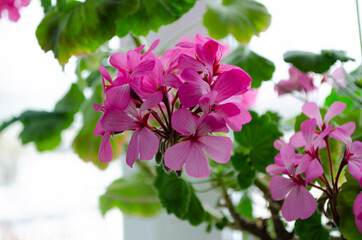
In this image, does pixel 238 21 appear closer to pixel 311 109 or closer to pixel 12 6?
pixel 311 109

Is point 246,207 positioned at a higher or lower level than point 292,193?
lower

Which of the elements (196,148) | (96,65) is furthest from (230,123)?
(96,65)

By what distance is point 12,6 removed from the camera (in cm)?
57

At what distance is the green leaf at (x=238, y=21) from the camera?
0.50 metres

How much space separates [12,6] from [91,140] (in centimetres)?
22

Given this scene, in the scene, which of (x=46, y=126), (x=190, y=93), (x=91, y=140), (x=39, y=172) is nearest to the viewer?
(x=190, y=93)

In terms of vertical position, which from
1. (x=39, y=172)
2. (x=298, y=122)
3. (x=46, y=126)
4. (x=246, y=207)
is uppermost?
(x=298, y=122)

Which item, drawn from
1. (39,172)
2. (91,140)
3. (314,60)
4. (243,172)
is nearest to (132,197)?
(91,140)

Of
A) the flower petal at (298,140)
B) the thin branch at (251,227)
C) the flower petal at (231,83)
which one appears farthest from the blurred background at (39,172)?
the flower petal at (231,83)

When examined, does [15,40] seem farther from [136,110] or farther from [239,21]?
[136,110]

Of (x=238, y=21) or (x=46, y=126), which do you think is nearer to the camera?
(x=238, y=21)

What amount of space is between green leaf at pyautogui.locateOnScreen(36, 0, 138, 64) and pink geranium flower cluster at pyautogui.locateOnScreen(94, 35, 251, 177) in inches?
4.9

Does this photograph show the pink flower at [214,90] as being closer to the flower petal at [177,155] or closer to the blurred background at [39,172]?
the flower petal at [177,155]

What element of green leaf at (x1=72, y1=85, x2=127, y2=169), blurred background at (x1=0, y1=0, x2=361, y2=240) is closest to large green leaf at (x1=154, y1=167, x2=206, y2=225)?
green leaf at (x1=72, y1=85, x2=127, y2=169)
